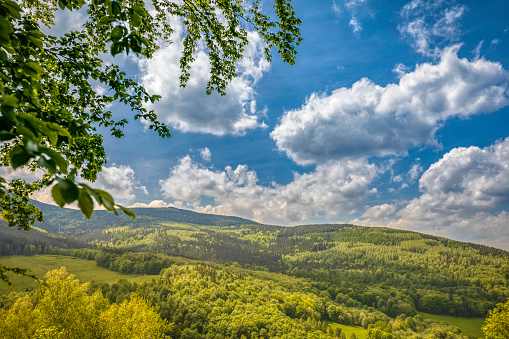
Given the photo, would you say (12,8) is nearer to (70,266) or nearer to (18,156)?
(18,156)

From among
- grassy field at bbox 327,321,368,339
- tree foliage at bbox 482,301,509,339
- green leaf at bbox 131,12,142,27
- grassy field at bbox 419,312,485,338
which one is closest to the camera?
green leaf at bbox 131,12,142,27

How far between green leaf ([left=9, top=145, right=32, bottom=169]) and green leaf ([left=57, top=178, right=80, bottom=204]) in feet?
1.14

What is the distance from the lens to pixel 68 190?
4.30ft

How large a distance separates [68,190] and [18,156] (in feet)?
1.51

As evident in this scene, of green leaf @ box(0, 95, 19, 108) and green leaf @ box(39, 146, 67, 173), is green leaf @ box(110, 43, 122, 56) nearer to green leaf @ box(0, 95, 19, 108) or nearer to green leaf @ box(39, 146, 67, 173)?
green leaf @ box(0, 95, 19, 108)

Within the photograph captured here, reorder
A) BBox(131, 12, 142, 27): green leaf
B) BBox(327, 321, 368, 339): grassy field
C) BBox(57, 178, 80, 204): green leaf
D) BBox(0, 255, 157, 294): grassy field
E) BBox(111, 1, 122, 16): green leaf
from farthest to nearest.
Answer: BBox(0, 255, 157, 294): grassy field < BBox(327, 321, 368, 339): grassy field < BBox(131, 12, 142, 27): green leaf < BBox(111, 1, 122, 16): green leaf < BBox(57, 178, 80, 204): green leaf

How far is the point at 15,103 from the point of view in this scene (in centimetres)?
170

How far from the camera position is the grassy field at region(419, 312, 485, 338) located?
113m

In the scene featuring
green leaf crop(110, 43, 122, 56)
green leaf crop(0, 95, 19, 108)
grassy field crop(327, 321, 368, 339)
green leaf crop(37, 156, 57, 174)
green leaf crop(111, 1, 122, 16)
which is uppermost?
green leaf crop(111, 1, 122, 16)

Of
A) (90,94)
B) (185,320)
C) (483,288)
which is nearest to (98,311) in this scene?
(90,94)

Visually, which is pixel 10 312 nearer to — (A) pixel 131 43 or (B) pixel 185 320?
(A) pixel 131 43

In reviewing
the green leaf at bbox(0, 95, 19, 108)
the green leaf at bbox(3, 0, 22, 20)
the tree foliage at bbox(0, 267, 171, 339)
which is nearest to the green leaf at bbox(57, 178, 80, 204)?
the green leaf at bbox(0, 95, 19, 108)

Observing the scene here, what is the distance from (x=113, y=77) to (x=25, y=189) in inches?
193

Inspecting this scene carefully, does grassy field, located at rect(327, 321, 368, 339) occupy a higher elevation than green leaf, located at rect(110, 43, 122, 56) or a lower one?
lower
